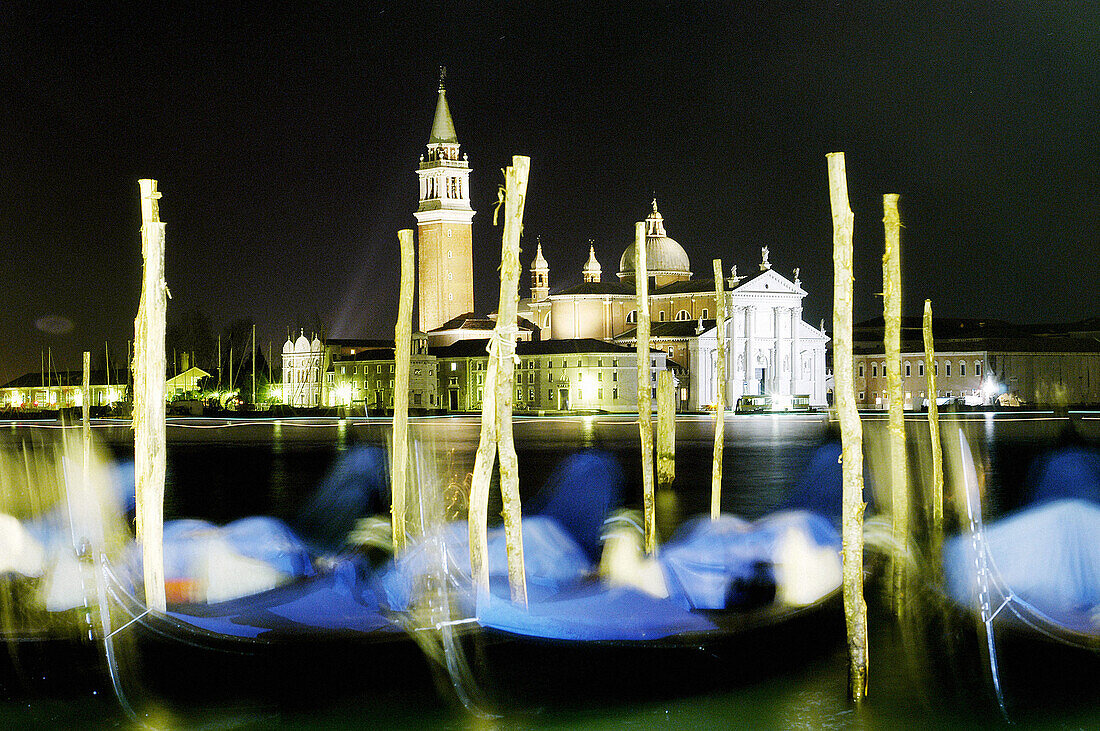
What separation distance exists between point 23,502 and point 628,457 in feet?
49.4

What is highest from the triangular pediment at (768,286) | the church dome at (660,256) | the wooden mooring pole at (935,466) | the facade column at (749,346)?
the church dome at (660,256)

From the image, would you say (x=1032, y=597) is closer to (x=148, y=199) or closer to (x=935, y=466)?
(x=935, y=466)

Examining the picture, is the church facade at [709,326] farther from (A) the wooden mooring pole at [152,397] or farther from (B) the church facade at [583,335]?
(A) the wooden mooring pole at [152,397]

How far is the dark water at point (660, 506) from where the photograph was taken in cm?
898

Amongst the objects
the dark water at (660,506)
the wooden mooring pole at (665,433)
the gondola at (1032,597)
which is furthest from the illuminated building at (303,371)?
the gondola at (1032,597)

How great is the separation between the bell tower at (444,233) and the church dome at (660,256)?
1118cm

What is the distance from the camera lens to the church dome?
84.6m

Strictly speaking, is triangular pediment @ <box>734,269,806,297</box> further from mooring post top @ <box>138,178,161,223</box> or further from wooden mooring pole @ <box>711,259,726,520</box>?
mooring post top @ <box>138,178,161,223</box>

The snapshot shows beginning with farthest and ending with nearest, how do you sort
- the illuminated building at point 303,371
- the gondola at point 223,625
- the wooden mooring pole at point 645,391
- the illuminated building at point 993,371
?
the illuminated building at point 303,371
the illuminated building at point 993,371
the wooden mooring pole at point 645,391
the gondola at point 223,625

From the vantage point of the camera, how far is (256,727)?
29.1ft

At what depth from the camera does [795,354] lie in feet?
260

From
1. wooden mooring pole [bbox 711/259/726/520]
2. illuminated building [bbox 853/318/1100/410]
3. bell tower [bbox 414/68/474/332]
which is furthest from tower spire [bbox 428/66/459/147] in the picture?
wooden mooring pole [bbox 711/259/726/520]

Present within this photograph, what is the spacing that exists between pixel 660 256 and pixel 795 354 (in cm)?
1241

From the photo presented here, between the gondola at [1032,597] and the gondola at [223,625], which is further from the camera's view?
the gondola at [1032,597]
